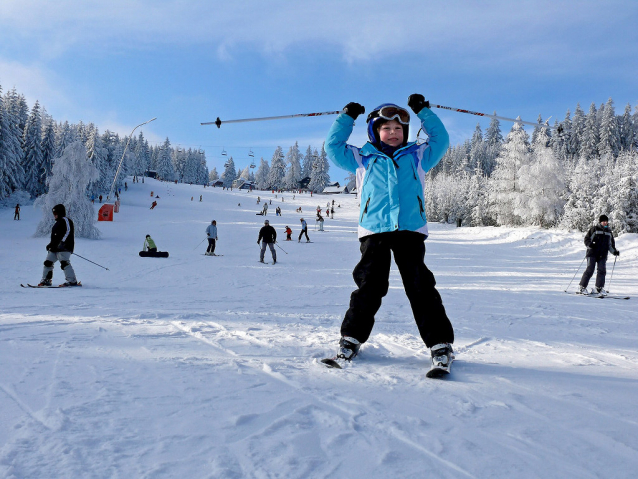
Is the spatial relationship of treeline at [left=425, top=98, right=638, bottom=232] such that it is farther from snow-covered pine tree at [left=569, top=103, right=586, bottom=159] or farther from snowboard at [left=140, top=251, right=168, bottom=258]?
snow-covered pine tree at [left=569, top=103, right=586, bottom=159]

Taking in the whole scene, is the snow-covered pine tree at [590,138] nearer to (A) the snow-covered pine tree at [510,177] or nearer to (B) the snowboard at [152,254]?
(A) the snow-covered pine tree at [510,177]

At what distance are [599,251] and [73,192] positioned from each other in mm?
26038

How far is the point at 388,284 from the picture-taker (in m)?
2.86

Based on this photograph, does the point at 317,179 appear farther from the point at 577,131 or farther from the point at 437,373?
the point at 437,373

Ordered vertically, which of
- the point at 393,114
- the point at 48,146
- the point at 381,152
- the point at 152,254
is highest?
the point at 48,146

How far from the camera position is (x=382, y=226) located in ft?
9.52

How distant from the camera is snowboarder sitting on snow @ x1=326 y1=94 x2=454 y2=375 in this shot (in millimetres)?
2812

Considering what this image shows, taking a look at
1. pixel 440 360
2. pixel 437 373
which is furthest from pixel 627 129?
pixel 437 373

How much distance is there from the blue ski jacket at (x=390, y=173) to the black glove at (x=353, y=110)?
53 mm

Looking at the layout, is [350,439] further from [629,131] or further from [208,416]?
[629,131]

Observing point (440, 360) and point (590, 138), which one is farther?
point (590, 138)

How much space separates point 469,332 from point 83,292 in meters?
6.36

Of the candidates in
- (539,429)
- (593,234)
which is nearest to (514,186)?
(593,234)

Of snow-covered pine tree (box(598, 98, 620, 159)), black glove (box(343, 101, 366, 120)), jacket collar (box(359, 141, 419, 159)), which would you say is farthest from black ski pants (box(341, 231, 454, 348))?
snow-covered pine tree (box(598, 98, 620, 159))
